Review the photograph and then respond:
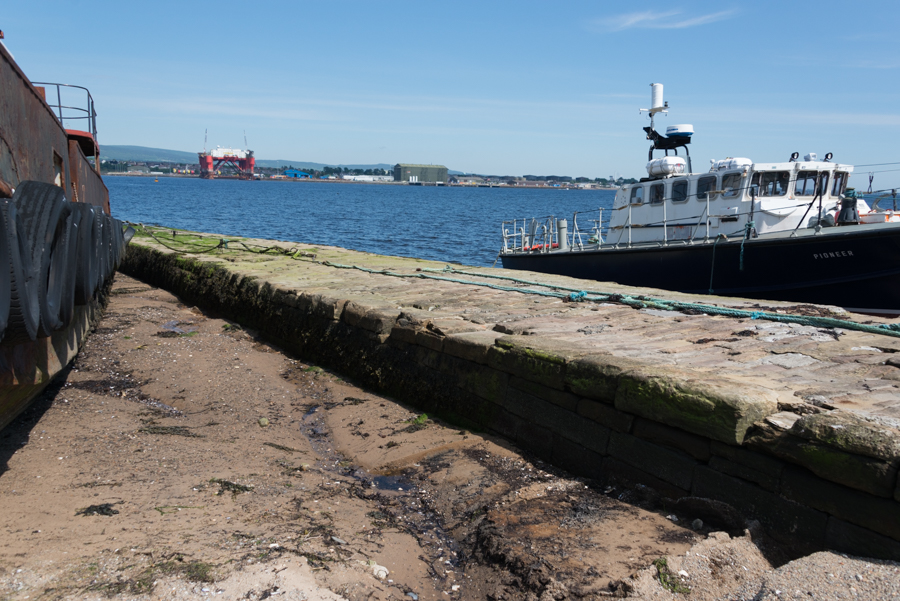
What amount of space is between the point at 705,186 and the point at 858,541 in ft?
39.7

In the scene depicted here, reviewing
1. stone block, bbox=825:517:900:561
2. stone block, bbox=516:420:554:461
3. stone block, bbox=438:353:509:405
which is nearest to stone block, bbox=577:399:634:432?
stone block, bbox=516:420:554:461

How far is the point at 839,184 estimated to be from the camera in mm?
13164

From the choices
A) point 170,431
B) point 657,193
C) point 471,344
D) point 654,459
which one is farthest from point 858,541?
point 657,193

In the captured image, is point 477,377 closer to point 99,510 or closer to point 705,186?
point 99,510

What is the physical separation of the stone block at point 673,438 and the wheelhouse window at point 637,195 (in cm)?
1220

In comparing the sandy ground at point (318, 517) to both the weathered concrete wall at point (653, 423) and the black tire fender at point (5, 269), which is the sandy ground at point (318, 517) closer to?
the weathered concrete wall at point (653, 423)

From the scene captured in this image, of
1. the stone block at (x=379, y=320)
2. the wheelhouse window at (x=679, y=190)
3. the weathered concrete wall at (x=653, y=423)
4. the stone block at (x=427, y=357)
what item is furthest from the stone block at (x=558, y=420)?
the wheelhouse window at (x=679, y=190)

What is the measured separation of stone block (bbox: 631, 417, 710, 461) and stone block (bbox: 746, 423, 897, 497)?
272 mm

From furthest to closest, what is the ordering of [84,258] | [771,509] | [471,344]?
[84,258]
[471,344]
[771,509]

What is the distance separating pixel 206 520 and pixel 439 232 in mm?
33636

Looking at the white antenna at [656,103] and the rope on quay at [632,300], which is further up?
the white antenna at [656,103]

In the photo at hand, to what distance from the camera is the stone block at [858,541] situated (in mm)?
2553

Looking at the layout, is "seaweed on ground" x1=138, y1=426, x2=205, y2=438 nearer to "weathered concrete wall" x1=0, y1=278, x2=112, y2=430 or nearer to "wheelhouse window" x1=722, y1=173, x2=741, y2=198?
"weathered concrete wall" x1=0, y1=278, x2=112, y2=430

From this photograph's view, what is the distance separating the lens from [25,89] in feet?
15.8
